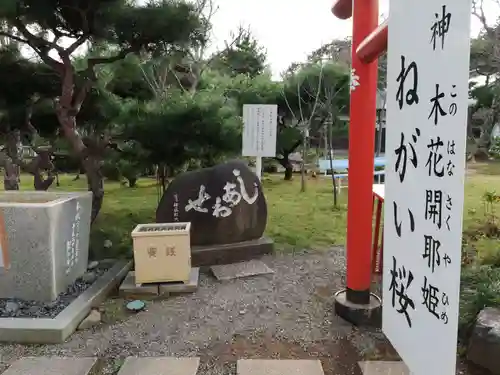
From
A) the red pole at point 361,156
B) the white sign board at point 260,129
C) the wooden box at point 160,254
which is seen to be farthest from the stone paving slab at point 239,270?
the white sign board at point 260,129

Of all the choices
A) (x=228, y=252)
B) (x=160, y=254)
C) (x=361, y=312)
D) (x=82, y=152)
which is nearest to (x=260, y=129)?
(x=228, y=252)

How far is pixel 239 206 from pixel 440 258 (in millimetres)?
3469

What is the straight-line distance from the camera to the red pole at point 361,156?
9.76ft

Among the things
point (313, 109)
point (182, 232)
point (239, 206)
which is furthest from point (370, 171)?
point (313, 109)

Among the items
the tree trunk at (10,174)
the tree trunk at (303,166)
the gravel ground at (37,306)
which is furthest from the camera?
the tree trunk at (303,166)

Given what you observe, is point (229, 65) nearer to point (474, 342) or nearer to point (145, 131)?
point (145, 131)

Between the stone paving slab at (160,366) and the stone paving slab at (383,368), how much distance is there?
3.23 feet

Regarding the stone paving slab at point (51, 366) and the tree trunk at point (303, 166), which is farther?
the tree trunk at point (303, 166)

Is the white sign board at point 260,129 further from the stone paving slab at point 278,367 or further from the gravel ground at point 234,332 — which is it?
the stone paving slab at point 278,367

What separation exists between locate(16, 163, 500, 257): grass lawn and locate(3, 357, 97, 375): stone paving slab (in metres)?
2.21

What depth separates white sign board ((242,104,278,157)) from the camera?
572cm

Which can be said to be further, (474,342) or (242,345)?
(242,345)

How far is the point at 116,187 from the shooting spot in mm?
Answer: 10805

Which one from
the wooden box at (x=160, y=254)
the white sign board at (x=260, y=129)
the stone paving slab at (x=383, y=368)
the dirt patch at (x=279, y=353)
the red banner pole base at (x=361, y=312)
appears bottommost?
Answer: the dirt patch at (x=279, y=353)
